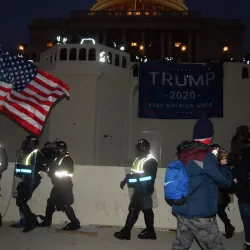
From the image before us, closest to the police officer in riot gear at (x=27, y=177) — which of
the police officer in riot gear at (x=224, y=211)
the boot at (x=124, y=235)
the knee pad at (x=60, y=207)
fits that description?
the knee pad at (x=60, y=207)

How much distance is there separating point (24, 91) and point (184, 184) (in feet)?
10.9

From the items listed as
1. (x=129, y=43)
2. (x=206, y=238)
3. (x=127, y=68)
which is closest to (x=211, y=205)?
(x=206, y=238)

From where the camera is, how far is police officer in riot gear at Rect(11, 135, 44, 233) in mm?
6034

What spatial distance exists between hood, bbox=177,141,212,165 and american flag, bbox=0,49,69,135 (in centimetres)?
281

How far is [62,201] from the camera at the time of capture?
6055 millimetres

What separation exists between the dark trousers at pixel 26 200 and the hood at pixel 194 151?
3772 millimetres

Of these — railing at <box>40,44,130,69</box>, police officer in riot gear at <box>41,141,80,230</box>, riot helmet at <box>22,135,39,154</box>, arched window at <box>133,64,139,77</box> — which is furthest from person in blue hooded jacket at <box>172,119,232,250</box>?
arched window at <box>133,64,139,77</box>

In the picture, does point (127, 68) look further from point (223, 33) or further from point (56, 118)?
point (223, 33)

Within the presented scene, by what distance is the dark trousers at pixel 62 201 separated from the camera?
6055 millimetres

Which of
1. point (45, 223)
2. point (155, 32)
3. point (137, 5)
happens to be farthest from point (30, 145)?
point (137, 5)

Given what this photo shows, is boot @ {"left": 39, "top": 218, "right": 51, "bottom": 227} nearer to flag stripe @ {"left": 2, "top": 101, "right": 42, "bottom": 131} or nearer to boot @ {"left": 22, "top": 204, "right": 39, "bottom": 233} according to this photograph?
boot @ {"left": 22, "top": 204, "right": 39, "bottom": 233}

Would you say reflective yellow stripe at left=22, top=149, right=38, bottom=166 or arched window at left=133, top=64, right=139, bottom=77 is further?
arched window at left=133, top=64, right=139, bottom=77

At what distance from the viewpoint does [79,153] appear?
1385 cm

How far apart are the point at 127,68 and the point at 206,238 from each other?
514 inches
